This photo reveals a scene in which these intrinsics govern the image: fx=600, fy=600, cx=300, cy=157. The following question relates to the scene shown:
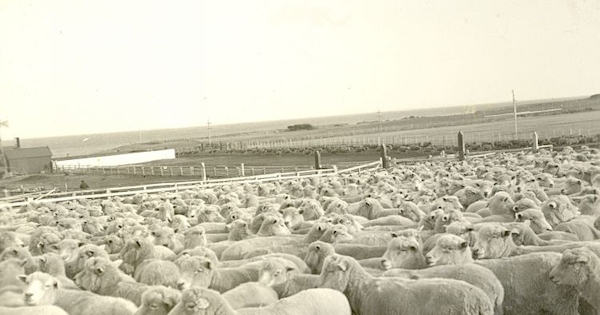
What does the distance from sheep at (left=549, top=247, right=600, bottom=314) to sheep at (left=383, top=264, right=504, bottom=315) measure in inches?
26.6


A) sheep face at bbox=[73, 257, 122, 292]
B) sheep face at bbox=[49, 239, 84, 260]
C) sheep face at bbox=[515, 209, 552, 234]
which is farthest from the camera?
sheep face at bbox=[49, 239, 84, 260]

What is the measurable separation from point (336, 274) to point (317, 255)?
3.86 ft

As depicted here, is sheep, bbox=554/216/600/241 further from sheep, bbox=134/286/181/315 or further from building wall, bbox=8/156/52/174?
building wall, bbox=8/156/52/174

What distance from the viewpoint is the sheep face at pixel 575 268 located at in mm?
6711

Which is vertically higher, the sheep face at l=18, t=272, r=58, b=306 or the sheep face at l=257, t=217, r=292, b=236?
the sheep face at l=18, t=272, r=58, b=306

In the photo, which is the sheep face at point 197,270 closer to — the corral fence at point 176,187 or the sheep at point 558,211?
the sheep at point 558,211

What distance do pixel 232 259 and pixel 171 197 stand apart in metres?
11.3

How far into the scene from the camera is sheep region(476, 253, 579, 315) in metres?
7.02

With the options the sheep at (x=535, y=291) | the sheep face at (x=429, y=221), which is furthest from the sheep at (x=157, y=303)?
the sheep face at (x=429, y=221)

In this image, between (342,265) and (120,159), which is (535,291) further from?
(120,159)

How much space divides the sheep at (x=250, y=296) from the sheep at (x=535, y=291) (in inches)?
108

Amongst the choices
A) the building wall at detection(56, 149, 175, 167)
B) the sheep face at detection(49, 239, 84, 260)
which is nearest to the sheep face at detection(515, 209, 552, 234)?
the sheep face at detection(49, 239, 84, 260)

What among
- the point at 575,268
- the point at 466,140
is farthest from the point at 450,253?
the point at 466,140

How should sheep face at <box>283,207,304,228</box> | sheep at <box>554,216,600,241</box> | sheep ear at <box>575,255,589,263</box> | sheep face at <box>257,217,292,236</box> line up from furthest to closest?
sheep face at <box>283,207,304,228</box>, sheep face at <box>257,217,292,236</box>, sheep at <box>554,216,600,241</box>, sheep ear at <box>575,255,589,263</box>
